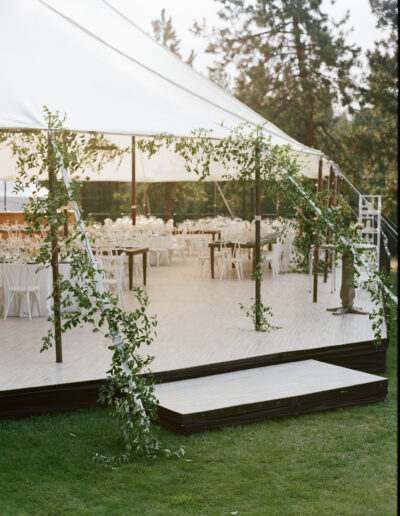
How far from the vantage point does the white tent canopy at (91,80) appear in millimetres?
7230

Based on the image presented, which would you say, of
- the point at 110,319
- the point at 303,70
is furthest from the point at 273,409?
the point at 303,70

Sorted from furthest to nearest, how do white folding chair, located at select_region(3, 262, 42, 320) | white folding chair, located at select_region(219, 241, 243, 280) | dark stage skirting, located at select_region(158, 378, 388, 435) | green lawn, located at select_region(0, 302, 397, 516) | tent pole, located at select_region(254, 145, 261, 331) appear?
white folding chair, located at select_region(219, 241, 243, 280) < white folding chair, located at select_region(3, 262, 42, 320) < tent pole, located at select_region(254, 145, 261, 331) < dark stage skirting, located at select_region(158, 378, 388, 435) < green lawn, located at select_region(0, 302, 397, 516)

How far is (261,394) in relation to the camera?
21.7 ft

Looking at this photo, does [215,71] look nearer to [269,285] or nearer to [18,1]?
[269,285]

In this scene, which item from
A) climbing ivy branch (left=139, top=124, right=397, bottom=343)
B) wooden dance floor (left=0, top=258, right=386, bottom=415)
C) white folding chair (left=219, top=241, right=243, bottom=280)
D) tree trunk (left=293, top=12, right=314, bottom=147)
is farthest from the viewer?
tree trunk (left=293, top=12, right=314, bottom=147)

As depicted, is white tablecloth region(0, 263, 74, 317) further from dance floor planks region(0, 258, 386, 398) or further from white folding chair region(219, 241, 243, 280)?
white folding chair region(219, 241, 243, 280)

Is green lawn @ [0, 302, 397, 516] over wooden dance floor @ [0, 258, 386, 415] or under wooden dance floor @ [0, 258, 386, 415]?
under

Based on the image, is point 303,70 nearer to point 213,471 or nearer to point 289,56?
point 289,56

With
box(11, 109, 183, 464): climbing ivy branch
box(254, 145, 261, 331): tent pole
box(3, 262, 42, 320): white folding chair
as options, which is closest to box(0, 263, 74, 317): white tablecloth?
box(3, 262, 42, 320): white folding chair

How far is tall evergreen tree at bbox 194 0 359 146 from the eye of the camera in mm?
21750

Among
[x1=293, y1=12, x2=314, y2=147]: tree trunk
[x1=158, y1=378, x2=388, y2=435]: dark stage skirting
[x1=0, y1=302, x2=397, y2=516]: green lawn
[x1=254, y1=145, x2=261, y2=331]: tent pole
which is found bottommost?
[x1=0, y1=302, x2=397, y2=516]: green lawn

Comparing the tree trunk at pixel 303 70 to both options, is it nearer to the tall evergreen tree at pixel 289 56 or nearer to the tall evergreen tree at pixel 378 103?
the tall evergreen tree at pixel 289 56

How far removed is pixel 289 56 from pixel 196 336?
52.2 feet

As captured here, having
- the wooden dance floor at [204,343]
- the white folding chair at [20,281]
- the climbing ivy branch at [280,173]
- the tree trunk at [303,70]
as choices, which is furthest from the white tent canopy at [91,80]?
the tree trunk at [303,70]
